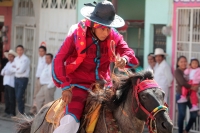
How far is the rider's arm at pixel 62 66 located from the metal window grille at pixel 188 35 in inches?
244

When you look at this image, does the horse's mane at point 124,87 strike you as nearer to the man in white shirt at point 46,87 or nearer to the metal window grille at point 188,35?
the metal window grille at point 188,35

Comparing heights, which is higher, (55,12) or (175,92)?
(55,12)

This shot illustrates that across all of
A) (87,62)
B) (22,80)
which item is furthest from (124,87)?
(22,80)

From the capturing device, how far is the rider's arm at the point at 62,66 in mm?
5648

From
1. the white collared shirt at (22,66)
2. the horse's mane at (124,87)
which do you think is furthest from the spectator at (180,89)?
the horse's mane at (124,87)

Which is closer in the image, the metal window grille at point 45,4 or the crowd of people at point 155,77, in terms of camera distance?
the crowd of people at point 155,77

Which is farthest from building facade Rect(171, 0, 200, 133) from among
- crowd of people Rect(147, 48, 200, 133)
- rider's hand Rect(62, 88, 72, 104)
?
rider's hand Rect(62, 88, 72, 104)

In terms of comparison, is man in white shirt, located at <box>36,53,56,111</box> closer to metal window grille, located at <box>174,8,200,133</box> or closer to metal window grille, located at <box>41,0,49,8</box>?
metal window grille, located at <box>41,0,49,8</box>

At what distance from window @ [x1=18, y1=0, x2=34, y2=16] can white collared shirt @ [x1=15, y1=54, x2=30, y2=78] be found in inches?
88.0

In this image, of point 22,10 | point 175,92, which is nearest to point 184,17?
point 175,92

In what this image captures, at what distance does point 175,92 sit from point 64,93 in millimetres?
6426

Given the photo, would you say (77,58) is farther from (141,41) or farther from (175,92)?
(141,41)

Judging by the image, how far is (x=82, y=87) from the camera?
5.97 metres

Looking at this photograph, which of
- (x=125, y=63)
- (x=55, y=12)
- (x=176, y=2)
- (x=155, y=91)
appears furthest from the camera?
(x=55, y=12)
